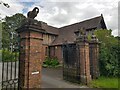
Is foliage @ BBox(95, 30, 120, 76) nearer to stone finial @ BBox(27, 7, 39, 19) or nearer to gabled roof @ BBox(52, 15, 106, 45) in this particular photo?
stone finial @ BBox(27, 7, 39, 19)

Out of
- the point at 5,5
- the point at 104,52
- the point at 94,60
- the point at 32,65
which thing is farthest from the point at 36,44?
the point at 104,52

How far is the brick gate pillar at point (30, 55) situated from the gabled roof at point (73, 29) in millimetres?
17795

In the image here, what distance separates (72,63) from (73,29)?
1608cm

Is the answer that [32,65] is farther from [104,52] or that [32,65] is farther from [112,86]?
[104,52]

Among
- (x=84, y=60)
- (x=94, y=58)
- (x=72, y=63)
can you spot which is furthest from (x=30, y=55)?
(x=94, y=58)

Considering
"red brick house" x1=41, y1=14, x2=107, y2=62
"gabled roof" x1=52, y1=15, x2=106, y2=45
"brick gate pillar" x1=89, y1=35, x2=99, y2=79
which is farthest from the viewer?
"red brick house" x1=41, y1=14, x2=107, y2=62

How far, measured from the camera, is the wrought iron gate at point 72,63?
9.16 meters

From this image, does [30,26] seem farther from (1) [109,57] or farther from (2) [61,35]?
(2) [61,35]

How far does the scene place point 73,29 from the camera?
25.3 metres

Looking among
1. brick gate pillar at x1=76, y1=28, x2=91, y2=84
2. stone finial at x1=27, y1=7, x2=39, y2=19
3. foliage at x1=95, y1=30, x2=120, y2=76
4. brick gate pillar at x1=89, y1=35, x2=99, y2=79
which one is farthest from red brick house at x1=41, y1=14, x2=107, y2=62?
stone finial at x1=27, y1=7, x2=39, y2=19

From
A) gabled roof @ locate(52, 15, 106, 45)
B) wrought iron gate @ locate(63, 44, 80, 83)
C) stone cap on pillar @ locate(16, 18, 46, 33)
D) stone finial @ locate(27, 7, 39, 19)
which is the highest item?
gabled roof @ locate(52, 15, 106, 45)

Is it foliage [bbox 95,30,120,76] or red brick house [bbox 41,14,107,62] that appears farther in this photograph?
red brick house [bbox 41,14,107,62]

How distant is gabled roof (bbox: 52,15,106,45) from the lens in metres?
22.0

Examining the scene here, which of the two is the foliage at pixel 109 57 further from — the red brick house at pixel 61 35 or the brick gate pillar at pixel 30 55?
the red brick house at pixel 61 35
